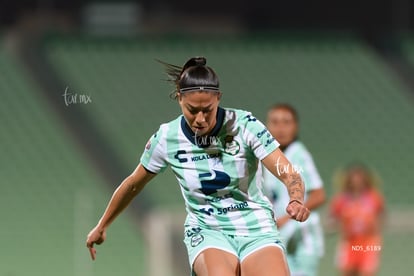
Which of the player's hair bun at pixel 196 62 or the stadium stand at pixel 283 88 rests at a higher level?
the stadium stand at pixel 283 88

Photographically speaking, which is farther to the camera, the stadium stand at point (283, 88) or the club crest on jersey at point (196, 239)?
the stadium stand at point (283, 88)

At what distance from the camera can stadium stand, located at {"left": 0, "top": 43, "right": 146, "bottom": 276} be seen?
38.2ft

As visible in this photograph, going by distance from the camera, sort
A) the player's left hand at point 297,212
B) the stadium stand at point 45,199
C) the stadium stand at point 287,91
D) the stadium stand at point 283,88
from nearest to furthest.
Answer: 1. the player's left hand at point 297,212
2. the stadium stand at point 45,199
3. the stadium stand at point 287,91
4. the stadium stand at point 283,88

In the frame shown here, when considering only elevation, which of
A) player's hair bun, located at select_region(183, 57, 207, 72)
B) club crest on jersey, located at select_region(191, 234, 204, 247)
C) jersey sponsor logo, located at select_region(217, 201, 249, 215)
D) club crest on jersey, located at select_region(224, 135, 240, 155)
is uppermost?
player's hair bun, located at select_region(183, 57, 207, 72)

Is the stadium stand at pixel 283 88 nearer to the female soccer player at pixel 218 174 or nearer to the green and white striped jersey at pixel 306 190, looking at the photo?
the green and white striped jersey at pixel 306 190

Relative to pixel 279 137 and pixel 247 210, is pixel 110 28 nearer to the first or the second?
pixel 279 137

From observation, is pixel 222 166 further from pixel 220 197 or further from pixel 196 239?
pixel 196 239

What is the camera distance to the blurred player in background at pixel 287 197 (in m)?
7.23

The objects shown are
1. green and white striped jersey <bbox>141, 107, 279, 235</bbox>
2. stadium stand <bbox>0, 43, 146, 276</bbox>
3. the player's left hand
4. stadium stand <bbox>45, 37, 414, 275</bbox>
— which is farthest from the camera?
stadium stand <bbox>45, 37, 414, 275</bbox>

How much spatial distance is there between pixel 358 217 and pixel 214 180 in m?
5.86

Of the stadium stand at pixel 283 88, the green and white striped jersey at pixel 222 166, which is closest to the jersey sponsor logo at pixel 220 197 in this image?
the green and white striped jersey at pixel 222 166

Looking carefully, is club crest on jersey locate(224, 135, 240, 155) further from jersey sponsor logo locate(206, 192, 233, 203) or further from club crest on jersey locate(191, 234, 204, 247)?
club crest on jersey locate(191, 234, 204, 247)

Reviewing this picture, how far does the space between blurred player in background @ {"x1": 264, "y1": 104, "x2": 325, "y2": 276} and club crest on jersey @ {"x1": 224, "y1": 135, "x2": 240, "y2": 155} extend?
6.66 feet

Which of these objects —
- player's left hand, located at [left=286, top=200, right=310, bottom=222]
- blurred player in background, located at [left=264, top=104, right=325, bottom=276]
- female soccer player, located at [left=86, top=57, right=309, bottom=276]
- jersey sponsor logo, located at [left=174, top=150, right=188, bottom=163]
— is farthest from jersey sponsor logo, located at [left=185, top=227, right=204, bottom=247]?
blurred player in background, located at [left=264, top=104, right=325, bottom=276]
